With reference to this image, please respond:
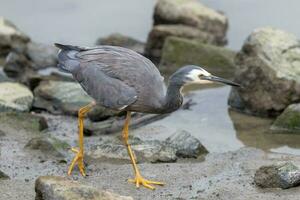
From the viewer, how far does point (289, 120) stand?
9.31 m

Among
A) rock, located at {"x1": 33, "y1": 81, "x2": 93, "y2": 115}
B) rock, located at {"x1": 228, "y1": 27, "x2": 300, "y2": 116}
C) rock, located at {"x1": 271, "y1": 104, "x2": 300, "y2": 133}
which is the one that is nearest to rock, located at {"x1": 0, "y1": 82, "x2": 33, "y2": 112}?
rock, located at {"x1": 33, "y1": 81, "x2": 93, "y2": 115}

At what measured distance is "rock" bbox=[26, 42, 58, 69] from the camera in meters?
13.2

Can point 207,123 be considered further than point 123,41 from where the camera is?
No

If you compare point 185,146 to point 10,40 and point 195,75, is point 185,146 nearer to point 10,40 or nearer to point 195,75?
point 195,75

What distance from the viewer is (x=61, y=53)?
7.79 metres

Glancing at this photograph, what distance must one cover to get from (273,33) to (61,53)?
12.9 ft

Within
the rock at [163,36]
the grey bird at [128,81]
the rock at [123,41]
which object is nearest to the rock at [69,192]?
the grey bird at [128,81]

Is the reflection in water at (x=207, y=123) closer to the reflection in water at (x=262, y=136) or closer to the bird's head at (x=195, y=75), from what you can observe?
the reflection in water at (x=262, y=136)

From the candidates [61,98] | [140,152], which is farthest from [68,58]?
[61,98]

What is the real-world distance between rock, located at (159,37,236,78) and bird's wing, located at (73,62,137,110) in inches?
210

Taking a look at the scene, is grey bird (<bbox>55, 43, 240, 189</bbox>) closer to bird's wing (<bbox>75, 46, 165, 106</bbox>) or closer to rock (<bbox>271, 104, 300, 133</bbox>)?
bird's wing (<bbox>75, 46, 165, 106</bbox>)

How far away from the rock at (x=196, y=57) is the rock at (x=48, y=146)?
16.3 ft

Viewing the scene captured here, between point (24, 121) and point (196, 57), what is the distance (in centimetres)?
444

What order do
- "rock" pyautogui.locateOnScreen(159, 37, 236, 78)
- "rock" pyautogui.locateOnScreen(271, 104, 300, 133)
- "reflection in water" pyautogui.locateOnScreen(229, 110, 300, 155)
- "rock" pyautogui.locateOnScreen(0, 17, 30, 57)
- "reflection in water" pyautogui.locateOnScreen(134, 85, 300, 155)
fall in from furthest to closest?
1. "rock" pyautogui.locateOnScreen(0, 17, 30, 57)
2. "rock" pyautogui.locateOnScreen(159, 37, 236, 78)
3. "rock" pyautogui.locateOnScreen(271, 104, 300, 133)
4. "reflection in water" pyautogui.locateOnScreen(134, 85, 300, 155)
5. "reflection in water" pyautogui.locateOnScreen(229, 110, 300, 155)
